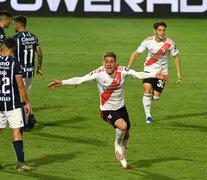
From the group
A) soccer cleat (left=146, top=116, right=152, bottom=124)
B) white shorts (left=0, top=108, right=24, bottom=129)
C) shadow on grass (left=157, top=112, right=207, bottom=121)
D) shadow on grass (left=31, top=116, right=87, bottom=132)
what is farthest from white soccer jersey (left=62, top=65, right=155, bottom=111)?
shadow on grass (left=157, top=112, right=207, bottom=121)

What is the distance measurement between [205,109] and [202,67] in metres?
7.50

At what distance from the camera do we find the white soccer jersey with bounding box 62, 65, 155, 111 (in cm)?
1569

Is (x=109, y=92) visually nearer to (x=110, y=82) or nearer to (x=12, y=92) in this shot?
(x=110, y=82)

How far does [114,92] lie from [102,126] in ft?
14.2

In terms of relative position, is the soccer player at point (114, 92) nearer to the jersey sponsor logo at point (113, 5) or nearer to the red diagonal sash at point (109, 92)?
the red diagonal sash at point (109, 92)

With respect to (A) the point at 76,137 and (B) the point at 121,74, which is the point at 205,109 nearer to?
(A) the point at 76,137

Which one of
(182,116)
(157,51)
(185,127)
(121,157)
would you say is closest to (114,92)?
(121,157)

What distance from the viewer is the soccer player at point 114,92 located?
617 inches

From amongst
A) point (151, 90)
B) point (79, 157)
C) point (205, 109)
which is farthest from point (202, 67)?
point (79, 157)

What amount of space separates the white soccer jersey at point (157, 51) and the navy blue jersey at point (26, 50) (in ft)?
8.75

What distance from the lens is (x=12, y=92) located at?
15.3 meters

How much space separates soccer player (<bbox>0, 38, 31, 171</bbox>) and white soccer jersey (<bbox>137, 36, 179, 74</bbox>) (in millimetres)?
5822

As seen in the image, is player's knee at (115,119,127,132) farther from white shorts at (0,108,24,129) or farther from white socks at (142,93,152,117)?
white socks at (142,93,152,117)

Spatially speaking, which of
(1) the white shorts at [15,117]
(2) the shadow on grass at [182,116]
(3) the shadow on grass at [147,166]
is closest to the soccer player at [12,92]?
(1) the white shorts at [15,117]
